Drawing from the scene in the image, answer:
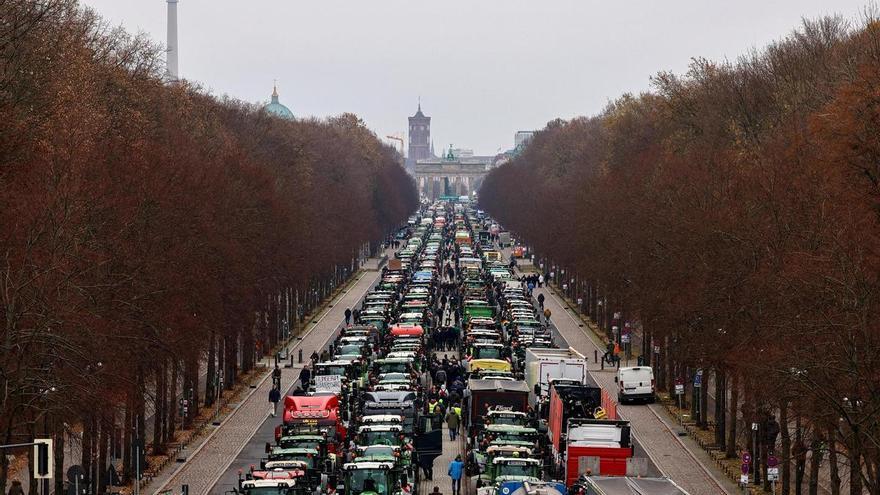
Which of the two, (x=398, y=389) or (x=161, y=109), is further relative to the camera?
(x=161, y=109)

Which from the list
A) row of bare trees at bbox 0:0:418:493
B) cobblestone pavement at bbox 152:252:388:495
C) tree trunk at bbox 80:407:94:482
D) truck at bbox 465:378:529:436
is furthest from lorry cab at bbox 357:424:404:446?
truck at bbox 465:378:529:436

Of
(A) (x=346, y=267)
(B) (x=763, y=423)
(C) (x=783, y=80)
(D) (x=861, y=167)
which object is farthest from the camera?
(A) (x=346, y=267)

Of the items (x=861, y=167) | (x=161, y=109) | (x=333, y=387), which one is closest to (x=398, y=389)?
(x=333, y=387)

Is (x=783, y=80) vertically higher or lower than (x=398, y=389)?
higher

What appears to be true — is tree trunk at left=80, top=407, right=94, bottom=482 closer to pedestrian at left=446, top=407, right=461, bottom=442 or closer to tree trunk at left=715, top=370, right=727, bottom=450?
pedestrian at left=446, top=407, right=461, bottom=442

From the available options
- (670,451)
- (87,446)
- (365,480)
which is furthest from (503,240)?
(365,480)

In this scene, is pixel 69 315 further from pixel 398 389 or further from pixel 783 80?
pixel 783 80
